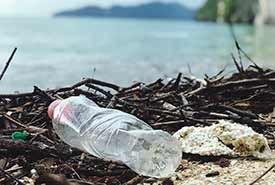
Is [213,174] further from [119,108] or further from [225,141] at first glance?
[119,108]

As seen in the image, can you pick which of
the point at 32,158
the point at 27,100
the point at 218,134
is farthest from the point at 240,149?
the point at 27,100

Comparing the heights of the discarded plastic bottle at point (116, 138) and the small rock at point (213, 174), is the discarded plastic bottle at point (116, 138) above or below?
above

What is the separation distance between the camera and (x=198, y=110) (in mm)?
2658

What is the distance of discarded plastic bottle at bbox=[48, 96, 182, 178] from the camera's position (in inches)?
79.3

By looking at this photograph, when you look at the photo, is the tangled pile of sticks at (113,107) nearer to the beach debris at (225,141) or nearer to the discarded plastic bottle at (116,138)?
the discarded plastic bottle at (116,138)

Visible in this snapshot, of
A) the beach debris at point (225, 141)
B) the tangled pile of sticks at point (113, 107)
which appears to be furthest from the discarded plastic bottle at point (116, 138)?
the beach debris at point (225, 141)

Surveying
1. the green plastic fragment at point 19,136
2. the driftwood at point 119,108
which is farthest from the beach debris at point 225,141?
the green plastic fragment at point 19,136

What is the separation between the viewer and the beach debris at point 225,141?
218 centimetres

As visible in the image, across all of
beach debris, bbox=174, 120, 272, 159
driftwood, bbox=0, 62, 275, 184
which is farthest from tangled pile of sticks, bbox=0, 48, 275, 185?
beach debris, bbox=174, 120, 272, 159

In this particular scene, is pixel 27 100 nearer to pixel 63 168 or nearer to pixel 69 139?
pixel 69 139

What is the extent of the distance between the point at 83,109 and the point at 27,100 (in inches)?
25.0

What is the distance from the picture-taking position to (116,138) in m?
2.10

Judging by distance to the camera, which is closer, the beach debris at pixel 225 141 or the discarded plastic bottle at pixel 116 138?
the discarded plastic bottle at pixel 116 138

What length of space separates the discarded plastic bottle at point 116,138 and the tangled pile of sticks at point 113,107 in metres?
0.05
